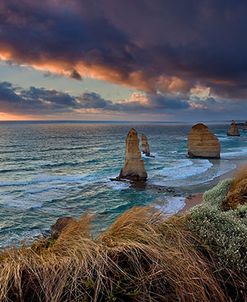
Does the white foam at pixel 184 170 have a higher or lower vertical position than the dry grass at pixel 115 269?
lower

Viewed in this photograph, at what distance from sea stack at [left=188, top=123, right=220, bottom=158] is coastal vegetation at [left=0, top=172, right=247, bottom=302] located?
55.6 m

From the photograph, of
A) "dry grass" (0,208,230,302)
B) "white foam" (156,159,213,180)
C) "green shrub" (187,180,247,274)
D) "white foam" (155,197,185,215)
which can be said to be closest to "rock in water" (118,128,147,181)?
"white foam" (156,159,213,180)

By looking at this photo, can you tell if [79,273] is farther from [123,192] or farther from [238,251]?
[123,192]

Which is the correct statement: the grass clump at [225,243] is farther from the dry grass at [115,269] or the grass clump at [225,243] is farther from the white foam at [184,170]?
the white foam at [184,170]

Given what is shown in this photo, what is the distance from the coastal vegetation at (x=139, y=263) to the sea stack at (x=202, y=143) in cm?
5560

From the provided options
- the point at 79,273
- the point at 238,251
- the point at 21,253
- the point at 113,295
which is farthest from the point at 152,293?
the point at 21,253

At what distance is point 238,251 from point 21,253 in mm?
2596

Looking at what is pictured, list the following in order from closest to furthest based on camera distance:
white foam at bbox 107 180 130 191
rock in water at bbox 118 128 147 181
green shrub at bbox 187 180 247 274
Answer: green shrub at bbox 187 180 247 274
white foam at bbox 107 180 130 191
rock in water at bbox 118 128 147 181

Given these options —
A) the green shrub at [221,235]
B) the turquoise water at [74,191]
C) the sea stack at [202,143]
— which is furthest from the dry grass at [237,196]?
the sea stack at [202,143]

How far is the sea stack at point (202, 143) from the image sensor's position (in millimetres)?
58562

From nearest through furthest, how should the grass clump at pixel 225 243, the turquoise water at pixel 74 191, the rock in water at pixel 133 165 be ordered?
the grass clump at pixel 225 243 → the turquoise water at pixel 74 191 → the rock in water at pixel 133 165

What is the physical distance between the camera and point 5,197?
99.0 ft

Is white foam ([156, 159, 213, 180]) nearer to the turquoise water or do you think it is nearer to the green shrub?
the turquoise water

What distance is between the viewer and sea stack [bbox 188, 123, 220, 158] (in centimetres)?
5856
